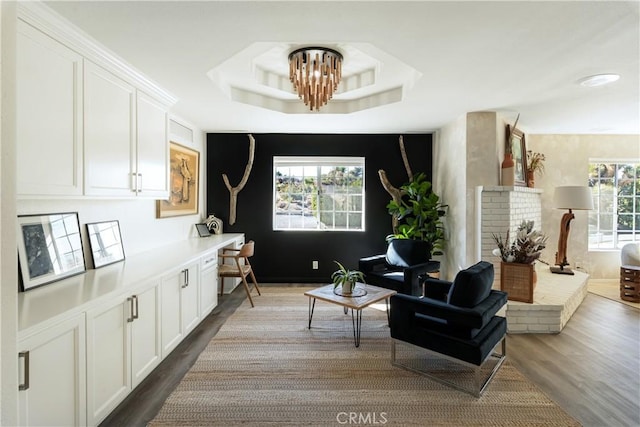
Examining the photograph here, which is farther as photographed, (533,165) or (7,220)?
(533,165)

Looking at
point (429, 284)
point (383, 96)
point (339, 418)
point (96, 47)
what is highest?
point (383, 96)

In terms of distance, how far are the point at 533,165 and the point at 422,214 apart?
5.97 ft

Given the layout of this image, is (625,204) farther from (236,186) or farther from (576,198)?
(236,186)

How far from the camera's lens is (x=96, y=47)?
78.2 inches

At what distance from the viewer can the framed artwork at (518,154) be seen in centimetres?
380

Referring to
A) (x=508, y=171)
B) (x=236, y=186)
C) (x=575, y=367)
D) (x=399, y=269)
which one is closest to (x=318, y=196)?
(x=236, y=186)

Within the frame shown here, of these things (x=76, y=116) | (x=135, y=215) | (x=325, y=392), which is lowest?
(x=325, y=392)

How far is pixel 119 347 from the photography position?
1.87 metres

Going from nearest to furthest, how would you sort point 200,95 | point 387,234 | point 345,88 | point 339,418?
point 339,418 → point 200,95 → point 345,88 → point 387,234

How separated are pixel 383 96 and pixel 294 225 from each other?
2.48m

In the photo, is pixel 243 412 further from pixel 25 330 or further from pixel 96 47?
pixel 96 47

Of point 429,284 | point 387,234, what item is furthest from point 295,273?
point 429,284

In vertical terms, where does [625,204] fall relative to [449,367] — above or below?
above

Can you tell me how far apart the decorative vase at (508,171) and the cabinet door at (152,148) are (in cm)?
389
